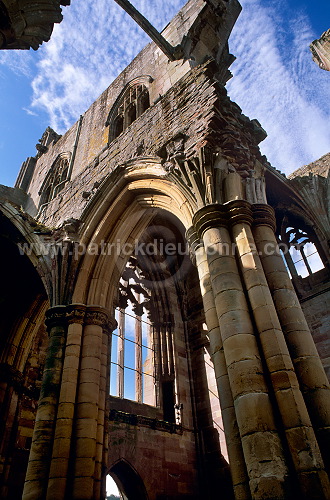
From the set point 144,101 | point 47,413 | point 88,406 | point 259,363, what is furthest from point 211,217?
point 144,101

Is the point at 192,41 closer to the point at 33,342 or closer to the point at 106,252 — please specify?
the point at 106,252

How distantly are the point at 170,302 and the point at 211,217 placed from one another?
6413mm

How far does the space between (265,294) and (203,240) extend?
104 centimetres

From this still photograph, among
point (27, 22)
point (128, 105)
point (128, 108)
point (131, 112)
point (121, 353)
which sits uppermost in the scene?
point (128, 105)

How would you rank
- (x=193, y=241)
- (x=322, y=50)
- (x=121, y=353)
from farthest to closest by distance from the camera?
(x=322, y=50) < (x=121, y=353) < (x=193, y=241)

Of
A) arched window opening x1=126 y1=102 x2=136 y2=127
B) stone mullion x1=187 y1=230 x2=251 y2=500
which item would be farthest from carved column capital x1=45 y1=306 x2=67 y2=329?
arched window opening x1=126 y1=102 x2=136 y2=127

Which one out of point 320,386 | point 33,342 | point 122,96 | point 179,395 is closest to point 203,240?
point 320,386

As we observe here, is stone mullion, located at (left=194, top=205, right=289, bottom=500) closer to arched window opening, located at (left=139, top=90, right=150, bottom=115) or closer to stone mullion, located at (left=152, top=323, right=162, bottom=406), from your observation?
stone mullion, located at (left=152, top=323, right=162, bottom=406)

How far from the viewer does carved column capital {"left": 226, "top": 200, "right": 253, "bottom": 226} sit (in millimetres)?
4145

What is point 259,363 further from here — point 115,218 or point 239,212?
point 115,218

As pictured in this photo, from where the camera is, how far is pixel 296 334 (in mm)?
3334

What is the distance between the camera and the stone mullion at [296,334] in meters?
2.85

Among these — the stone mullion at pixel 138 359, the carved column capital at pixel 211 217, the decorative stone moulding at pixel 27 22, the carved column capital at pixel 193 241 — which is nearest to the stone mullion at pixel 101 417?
the carved column capital at pixel 193 241

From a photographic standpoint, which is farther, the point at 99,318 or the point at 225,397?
the point at 99,318
